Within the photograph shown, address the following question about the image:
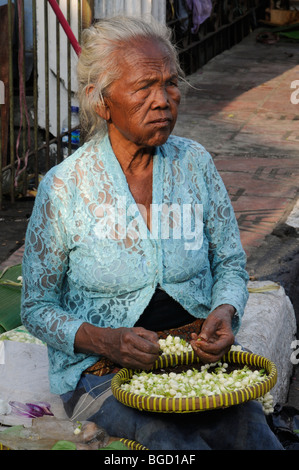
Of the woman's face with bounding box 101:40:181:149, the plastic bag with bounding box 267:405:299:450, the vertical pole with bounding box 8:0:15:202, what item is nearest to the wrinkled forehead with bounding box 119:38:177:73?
the woman's face with bounding box 101:40:181:149

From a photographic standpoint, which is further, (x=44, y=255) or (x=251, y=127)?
(x=251, y=127)

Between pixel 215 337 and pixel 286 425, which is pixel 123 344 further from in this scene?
pixel 286 425

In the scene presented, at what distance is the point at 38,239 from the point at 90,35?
63 cm

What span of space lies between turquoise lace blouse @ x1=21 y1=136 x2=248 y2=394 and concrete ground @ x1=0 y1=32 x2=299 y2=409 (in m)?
0.81

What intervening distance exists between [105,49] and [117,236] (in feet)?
Result: 1.82

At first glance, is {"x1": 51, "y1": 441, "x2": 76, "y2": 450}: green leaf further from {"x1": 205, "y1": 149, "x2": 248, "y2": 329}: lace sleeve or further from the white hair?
the white hair

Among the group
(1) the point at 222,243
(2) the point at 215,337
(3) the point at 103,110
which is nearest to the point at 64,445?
(2) the point at 215,337

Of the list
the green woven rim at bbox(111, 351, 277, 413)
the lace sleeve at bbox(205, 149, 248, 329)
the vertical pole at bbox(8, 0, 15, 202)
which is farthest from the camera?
the vertical pole at bbox(8, 0, 15, 202)

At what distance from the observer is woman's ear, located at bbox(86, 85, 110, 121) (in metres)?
2.46

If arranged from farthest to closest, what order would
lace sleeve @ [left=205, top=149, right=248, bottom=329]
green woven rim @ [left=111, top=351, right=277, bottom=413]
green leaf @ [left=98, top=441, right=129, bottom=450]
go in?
1. lace sleeve @ [left=205, top=149, right=248, bottom=329]
2. green leaf @ [left=98, top=441, right=129, bottom=450]
3. green woven rim @ [left=111, top=351, right=277, bottom=413]

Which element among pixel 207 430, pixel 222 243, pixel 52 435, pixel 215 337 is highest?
pixel 222 243

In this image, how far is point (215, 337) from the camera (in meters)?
2.36

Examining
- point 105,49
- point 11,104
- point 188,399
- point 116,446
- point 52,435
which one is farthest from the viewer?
point 11,104

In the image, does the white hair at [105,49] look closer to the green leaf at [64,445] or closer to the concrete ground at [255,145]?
the concrete ground at [255,145]
